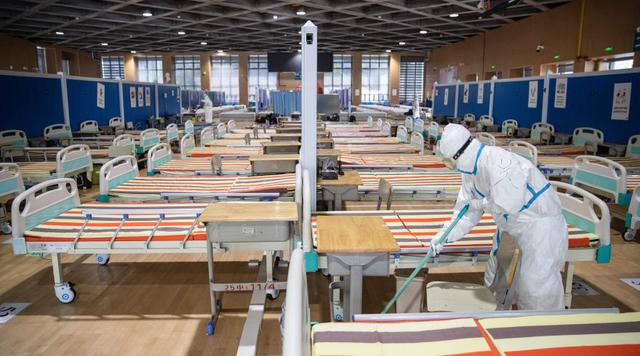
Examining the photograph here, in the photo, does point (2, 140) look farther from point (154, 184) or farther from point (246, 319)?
point (246, 319)

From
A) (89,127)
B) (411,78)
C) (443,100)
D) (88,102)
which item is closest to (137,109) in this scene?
(88,102)

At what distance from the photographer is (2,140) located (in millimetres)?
7129

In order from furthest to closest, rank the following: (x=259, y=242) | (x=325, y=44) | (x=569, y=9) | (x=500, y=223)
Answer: (x=325, y=44), (x=569, y=9), (x=259, y=242), (x=500, y=223)

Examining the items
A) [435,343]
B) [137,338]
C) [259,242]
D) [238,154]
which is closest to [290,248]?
[259,242]

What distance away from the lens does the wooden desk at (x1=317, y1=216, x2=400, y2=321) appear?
2.38 metres

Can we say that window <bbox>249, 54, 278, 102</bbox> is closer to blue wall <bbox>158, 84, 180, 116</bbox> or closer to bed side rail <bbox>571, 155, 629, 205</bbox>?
blue wall <bbox>158, 84, 180, 116</bbox>

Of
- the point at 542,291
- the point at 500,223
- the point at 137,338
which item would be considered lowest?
the point at 137,338

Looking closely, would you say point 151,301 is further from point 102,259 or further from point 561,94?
point 561,94

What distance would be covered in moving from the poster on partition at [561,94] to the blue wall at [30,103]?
32.1ft

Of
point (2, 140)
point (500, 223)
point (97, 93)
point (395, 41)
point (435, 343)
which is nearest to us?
point (435, 343)

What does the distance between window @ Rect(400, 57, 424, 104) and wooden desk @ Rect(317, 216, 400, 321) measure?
2524 centimetres

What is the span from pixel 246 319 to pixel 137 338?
2.51ft

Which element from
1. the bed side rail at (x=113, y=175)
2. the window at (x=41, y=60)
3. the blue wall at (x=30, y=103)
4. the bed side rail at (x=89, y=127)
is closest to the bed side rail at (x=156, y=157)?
the bed side rail at (x=113, y=175)

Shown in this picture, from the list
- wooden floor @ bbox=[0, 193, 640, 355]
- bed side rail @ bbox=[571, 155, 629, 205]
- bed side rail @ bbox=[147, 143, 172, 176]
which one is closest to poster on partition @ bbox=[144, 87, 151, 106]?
bed side rail @ bbox=[147, 143, 172, 176]
